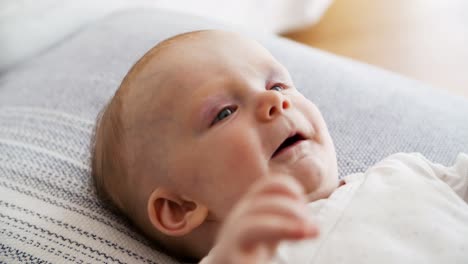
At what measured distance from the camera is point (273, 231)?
41 cm

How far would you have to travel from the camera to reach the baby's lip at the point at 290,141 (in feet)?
2.16

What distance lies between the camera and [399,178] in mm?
711

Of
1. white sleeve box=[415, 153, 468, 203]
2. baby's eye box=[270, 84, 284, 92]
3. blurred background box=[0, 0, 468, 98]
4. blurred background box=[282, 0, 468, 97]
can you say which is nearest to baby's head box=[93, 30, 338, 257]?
baby's eye box=[270, 84, 284, 92]

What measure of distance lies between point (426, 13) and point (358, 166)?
1.39 metres

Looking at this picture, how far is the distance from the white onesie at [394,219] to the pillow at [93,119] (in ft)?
0.49

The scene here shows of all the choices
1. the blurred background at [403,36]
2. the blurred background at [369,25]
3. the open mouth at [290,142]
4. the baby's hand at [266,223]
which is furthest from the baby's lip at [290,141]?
the blurred background at [403,36]

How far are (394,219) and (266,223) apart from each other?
0.92 ft

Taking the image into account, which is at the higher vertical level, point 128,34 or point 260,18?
point 128,34

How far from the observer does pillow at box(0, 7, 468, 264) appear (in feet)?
2.37

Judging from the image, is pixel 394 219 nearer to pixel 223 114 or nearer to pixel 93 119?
pixel 223 114

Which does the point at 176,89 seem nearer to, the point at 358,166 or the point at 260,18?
the point at 358,166

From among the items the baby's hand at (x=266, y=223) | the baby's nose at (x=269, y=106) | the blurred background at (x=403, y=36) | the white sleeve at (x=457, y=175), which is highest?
the baby's hand at (x=266, y=223)

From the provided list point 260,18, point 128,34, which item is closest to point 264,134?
point 128,34

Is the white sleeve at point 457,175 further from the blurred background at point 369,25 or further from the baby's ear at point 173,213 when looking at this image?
the blurred background at point 369,25
